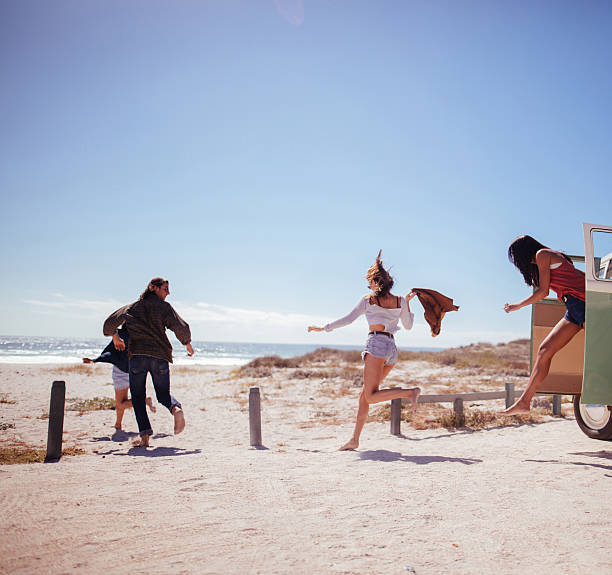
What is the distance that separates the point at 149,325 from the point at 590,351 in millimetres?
5593

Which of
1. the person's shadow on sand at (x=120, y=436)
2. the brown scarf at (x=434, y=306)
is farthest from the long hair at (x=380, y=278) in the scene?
the person's shadow on sand at (x=120, y=436)

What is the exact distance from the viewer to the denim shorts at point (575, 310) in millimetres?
5328

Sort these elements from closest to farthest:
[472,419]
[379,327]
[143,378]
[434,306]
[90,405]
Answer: [379,327] < [434,306] < [143,378] < [472,419] < [90,405]

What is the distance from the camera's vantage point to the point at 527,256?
5.63 m

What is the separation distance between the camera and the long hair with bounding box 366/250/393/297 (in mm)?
6105

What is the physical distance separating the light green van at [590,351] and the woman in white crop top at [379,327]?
1.94 metres

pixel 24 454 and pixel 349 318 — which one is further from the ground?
pixel 349 318

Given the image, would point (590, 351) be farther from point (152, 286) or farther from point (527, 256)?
point (152, 286)

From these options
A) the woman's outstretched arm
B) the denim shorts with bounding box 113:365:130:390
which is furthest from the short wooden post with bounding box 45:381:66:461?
the woman's outstretched arm

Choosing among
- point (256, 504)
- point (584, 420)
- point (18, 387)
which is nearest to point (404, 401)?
point (584, 420)

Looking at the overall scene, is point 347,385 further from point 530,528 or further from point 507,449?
point 530,528

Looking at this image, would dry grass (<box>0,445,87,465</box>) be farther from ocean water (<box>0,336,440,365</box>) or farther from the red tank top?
ocean water (<box>0,336,440,365</box>)

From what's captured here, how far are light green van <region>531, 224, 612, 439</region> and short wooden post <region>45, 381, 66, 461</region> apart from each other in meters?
6.52

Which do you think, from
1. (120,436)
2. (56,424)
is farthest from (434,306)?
(120,436)
